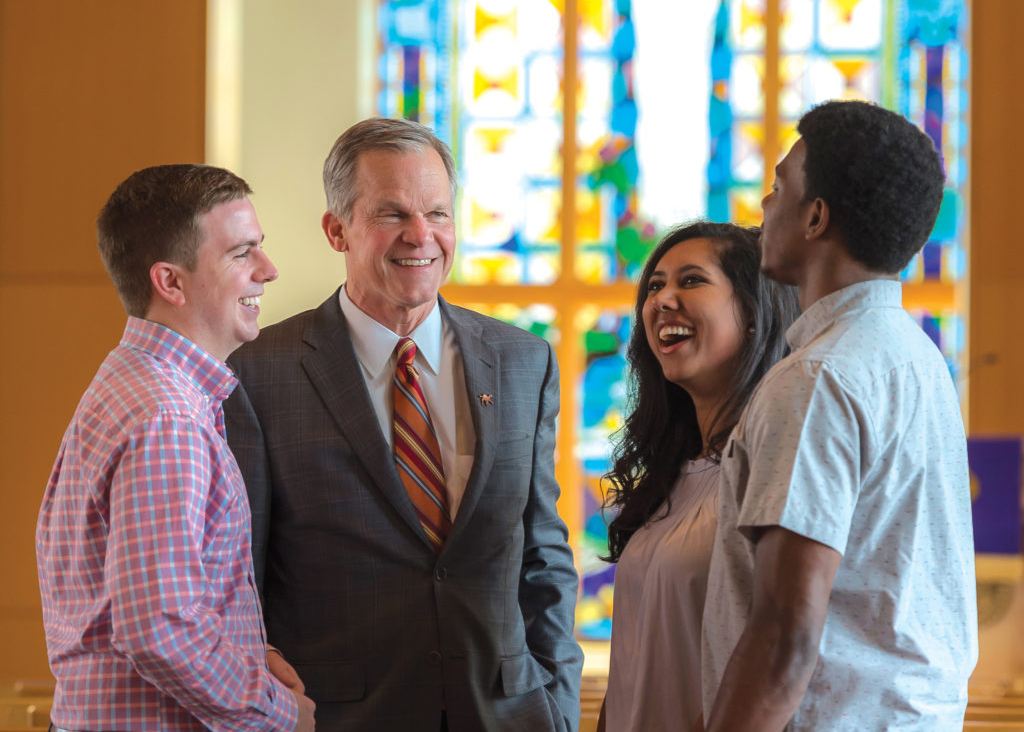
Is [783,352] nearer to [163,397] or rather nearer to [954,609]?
[954,609]

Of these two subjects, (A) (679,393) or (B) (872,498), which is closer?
(B) (872,498)

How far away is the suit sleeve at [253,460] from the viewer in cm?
217

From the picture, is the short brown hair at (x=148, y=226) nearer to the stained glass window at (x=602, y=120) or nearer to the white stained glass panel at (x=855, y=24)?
the stained glass window at (x=602, y=120)

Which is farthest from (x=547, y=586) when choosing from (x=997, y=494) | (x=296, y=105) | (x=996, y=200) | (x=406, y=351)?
(x=296, y=105)

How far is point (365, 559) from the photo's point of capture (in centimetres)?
218

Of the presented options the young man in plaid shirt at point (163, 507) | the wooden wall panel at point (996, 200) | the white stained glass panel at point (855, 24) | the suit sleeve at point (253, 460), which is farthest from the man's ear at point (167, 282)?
the white stained glass panel at point (855, 24)

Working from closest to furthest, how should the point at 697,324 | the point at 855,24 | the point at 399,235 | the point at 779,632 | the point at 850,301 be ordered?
the point at 779,632
the point at 850,301
the point at 697,324
the point at 399,235
the point at 855,24

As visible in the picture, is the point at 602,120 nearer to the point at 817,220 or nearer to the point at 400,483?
the point at 400,483

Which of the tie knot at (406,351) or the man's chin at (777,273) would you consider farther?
the tie knot at (406,351)

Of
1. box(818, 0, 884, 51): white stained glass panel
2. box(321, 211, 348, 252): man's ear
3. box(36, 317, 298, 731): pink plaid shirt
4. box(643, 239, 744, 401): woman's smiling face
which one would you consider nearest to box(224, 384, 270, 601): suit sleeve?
box(321, 211, 348, 252): man's ear

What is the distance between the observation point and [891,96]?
17.0 feet

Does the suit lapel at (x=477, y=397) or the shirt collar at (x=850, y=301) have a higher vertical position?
the shirt collar at (x=850, y=301)

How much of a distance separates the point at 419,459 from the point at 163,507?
759 mm

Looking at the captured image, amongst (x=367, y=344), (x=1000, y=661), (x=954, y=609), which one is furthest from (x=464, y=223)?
(x=954, y=609)
